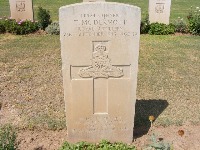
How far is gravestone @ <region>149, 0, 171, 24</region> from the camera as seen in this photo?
40.9 feet

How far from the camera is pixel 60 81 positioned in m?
7.71

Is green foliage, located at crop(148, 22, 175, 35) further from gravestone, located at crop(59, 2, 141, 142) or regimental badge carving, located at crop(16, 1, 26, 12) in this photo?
gravestone, located at crop(59, 2, 141, 142)

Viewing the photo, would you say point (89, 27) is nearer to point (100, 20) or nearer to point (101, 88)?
point (100, 20)

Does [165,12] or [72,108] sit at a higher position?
[165,12]

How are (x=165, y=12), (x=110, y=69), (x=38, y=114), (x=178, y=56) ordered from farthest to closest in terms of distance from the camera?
(x=165, y=12), (x=178, y=56), (x=38, y=114), (x=110, y=69)

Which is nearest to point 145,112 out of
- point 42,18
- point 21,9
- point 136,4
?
point 42,18

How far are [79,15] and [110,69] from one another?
922 mm

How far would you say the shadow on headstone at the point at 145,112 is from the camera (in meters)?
5.64

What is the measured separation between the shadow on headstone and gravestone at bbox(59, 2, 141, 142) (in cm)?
44

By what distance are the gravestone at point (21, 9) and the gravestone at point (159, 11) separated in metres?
4.63

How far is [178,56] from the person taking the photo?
962 cm

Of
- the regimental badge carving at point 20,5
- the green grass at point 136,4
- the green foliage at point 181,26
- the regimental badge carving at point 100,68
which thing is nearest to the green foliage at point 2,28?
the regimental badge carving at point 20,5

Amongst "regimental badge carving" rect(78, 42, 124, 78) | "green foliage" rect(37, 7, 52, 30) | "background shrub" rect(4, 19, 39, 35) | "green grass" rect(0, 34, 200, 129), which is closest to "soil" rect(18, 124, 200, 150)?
"green grass" rect(0, 34, 200, 129)

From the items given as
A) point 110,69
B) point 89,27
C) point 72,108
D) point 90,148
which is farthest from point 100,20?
point 90,148
